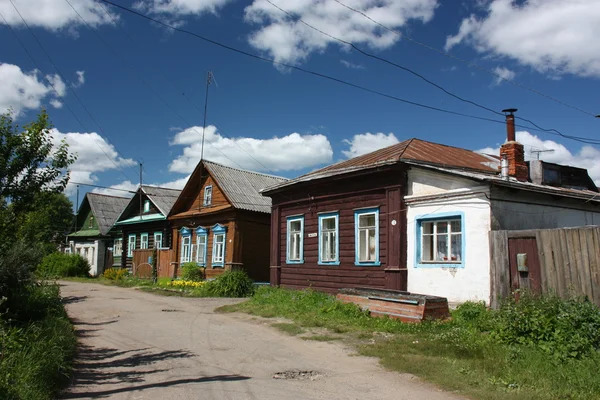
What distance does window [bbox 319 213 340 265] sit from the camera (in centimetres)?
1559

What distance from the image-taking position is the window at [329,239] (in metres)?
15.6

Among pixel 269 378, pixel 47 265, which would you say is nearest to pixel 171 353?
pixel 269 378

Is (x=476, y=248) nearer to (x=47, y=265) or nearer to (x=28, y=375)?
(x=28, y=375)

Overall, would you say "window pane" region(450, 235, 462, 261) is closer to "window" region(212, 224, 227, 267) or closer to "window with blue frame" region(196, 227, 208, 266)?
"window" region(212, 224, 227, 267)

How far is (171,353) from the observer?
841 centimetres

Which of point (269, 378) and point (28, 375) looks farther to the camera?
point (269, 378)

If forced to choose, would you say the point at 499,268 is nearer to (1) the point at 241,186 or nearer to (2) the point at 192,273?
(1) the point at 241,186

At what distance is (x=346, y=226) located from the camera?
1526cm

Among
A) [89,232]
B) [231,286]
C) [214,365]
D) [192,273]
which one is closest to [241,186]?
[192,273]

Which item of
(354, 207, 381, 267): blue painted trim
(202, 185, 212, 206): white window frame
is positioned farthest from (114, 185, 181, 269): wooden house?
(354, 207, 381, 267): blue painted trim

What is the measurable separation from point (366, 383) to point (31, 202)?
6967 mm

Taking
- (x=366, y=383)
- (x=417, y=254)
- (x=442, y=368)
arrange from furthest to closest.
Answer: (x=417, y=254)
(x=442, y=368)
(x=366, y=383)

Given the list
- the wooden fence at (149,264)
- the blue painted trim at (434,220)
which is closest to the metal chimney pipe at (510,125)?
the blue painted trim at (434,220)

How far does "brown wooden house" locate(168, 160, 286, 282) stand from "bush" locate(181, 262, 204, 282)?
0.38 m
